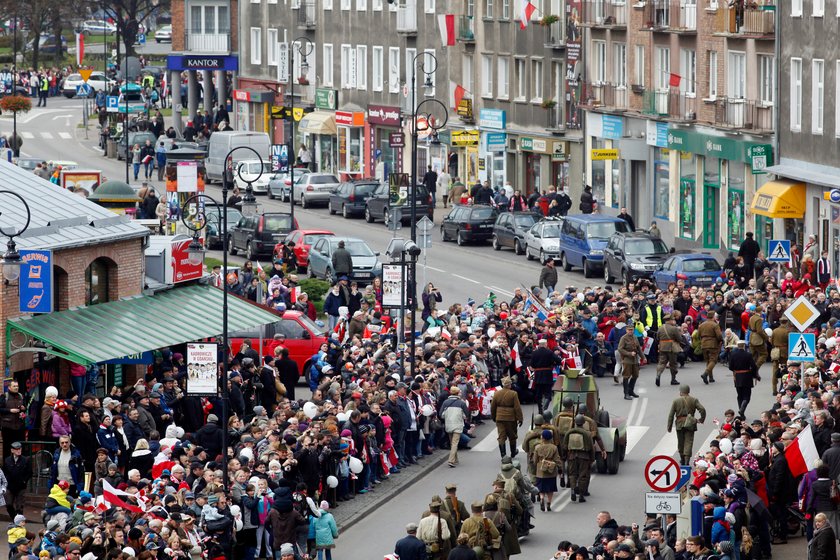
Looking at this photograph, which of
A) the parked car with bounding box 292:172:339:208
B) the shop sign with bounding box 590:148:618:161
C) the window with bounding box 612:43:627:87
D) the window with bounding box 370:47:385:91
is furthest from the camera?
the window with bounding box 370:47:385:91

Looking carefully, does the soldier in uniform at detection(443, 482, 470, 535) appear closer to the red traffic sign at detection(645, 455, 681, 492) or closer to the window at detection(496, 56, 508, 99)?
the red traffic sign at detection(645, 455, 681, 492)

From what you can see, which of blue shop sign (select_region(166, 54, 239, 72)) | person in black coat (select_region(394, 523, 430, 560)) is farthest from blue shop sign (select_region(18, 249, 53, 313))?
blue shop sign (select_region(166, 54, 239, 72))

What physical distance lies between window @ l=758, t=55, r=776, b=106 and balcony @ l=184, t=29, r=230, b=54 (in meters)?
42.7

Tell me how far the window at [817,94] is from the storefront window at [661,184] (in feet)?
35.5

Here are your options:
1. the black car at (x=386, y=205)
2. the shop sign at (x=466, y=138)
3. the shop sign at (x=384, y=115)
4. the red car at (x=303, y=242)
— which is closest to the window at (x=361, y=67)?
the shop sign at (x=384, y=115)

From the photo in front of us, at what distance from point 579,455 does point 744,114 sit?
1175 inches

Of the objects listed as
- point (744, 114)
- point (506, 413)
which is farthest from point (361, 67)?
point (506, 413)

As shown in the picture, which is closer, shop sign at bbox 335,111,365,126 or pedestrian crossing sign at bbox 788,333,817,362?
pedestrian crossing sign at bbox 788,333,817,362

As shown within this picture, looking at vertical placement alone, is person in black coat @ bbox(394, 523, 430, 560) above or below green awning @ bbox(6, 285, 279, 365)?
below

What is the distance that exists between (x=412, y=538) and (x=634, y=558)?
10.1 ft

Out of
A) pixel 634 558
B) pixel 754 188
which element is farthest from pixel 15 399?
pixel 754 188

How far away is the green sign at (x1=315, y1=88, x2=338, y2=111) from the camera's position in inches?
3423

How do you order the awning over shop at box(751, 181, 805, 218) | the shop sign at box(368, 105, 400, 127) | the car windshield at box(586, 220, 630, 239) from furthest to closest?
the shop sign at box(368, 105, 400, 127) < the car windshield at box(586, 220, 630, 239) < the awning over shop at box(751, 181, 805, 218)

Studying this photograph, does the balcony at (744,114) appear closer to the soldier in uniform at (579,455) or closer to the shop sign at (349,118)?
the shop sign at (349,118)
